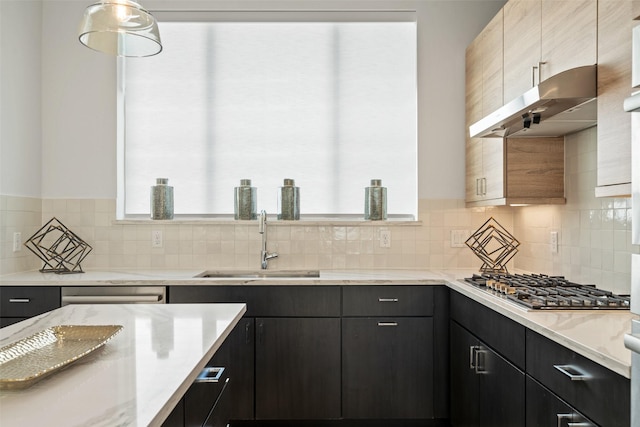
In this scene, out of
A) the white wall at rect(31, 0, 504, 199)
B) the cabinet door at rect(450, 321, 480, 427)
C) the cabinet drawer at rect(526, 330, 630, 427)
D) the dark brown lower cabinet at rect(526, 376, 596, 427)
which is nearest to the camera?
the cabinet drawer at rect(526, 330, 630, 427)

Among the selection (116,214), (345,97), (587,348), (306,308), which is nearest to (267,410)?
(306,308)

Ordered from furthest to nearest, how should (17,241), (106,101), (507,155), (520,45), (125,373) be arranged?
1. (106,101)
2. (17,241)
3. (507,155)
4. (520,45)
5. (125,373)

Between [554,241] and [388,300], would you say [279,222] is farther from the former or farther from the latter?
[554,241]

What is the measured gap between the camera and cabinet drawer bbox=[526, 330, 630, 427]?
1163 mm

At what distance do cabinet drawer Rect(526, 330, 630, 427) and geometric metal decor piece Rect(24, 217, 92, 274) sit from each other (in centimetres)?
269

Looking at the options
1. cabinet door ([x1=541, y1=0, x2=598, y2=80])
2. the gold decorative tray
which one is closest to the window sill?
cabinet door ([x1=541, y1=0, x2=598, y2=80])

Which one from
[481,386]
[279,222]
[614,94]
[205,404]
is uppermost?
[614,94]

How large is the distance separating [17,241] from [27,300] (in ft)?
1.87

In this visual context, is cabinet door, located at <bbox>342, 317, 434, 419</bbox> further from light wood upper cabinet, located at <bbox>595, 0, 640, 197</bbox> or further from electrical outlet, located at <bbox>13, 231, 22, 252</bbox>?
electrical outlet, located at <bbox>13, 231, 22, 252</bbox>

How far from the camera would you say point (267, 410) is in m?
2.68

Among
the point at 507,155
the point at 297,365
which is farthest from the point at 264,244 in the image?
the point at 507,155

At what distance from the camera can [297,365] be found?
269cm

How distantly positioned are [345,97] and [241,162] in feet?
2.95

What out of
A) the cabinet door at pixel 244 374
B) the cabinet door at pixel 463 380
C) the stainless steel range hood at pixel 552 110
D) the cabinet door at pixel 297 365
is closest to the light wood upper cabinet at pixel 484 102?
the stainless steel range hood at pixel 552 110
